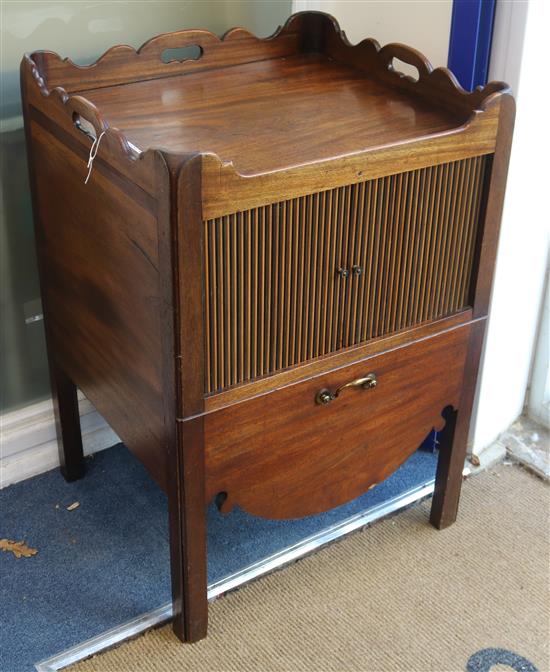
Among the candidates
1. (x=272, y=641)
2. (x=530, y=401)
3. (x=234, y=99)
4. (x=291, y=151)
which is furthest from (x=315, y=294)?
(x=530, y=401)

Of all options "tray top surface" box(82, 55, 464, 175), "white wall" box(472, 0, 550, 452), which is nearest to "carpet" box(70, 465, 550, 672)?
"white wall" box(472, 0, 550, 452)

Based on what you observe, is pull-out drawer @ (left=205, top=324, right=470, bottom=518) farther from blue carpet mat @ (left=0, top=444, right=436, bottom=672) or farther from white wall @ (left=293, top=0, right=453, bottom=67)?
white wall @ (left=293, top=0, right=453, bottom=67)

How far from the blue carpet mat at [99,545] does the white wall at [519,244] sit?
0.19 m

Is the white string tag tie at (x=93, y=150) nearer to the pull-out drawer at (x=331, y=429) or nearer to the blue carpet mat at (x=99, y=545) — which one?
the pull-out drawer at (x=331, y=429)

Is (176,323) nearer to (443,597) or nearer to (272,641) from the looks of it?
(272,641)

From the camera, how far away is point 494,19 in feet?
4.60

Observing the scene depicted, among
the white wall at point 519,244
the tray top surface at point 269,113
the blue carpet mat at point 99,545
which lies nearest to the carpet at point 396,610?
the blue carpet mat at point 99,545

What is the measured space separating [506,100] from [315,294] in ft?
1.21

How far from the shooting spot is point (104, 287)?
4.09 ft

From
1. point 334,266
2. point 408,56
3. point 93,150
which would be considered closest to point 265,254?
point 334,266

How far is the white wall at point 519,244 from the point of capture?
4.59 ft

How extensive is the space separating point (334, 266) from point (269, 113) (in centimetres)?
25

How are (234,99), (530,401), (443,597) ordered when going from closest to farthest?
1. (234,99)
2. (443,597)
3. (530,401)

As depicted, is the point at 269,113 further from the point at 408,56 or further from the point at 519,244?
the point at 519,244
